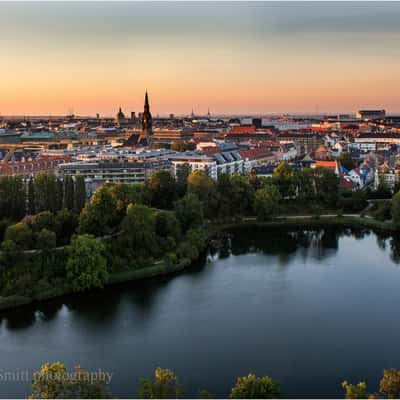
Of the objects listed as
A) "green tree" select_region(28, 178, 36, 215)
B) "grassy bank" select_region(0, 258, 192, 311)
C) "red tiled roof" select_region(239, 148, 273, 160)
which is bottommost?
"grassy bank" select_region(0, 258, 192, 311)

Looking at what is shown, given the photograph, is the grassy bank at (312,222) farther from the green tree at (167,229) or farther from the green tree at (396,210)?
the green tree at (167,229)

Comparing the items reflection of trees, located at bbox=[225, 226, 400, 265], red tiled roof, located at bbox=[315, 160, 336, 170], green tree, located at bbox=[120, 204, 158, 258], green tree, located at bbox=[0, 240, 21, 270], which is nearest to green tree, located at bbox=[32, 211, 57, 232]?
green tree, located at bbox=[0, 240, 21, 270]

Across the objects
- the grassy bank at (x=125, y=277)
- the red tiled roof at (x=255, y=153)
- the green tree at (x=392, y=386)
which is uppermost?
the red tiled roof at (x=255, y=153)

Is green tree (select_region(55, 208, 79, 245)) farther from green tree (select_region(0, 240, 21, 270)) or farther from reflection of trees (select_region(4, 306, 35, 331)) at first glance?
reflection of trees (select_region(4, 306, 35, 331))

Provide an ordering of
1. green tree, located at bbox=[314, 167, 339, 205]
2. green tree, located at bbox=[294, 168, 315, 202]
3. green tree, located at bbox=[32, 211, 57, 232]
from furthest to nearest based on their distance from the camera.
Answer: green tree, located at bbox=[294, 168, 315, 202], green tree, located at bbox=[314, 167, 339, 205], green tree, located at bbox=[32, 211, 57, 232]

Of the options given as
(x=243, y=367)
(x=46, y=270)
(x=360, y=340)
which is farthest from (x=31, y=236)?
(x=360, y=340)

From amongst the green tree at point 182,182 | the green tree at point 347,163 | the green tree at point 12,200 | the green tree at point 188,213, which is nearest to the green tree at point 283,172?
the green tree at point 182,182

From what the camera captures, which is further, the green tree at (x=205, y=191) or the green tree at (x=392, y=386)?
the green tree at (x=205, y=191)
